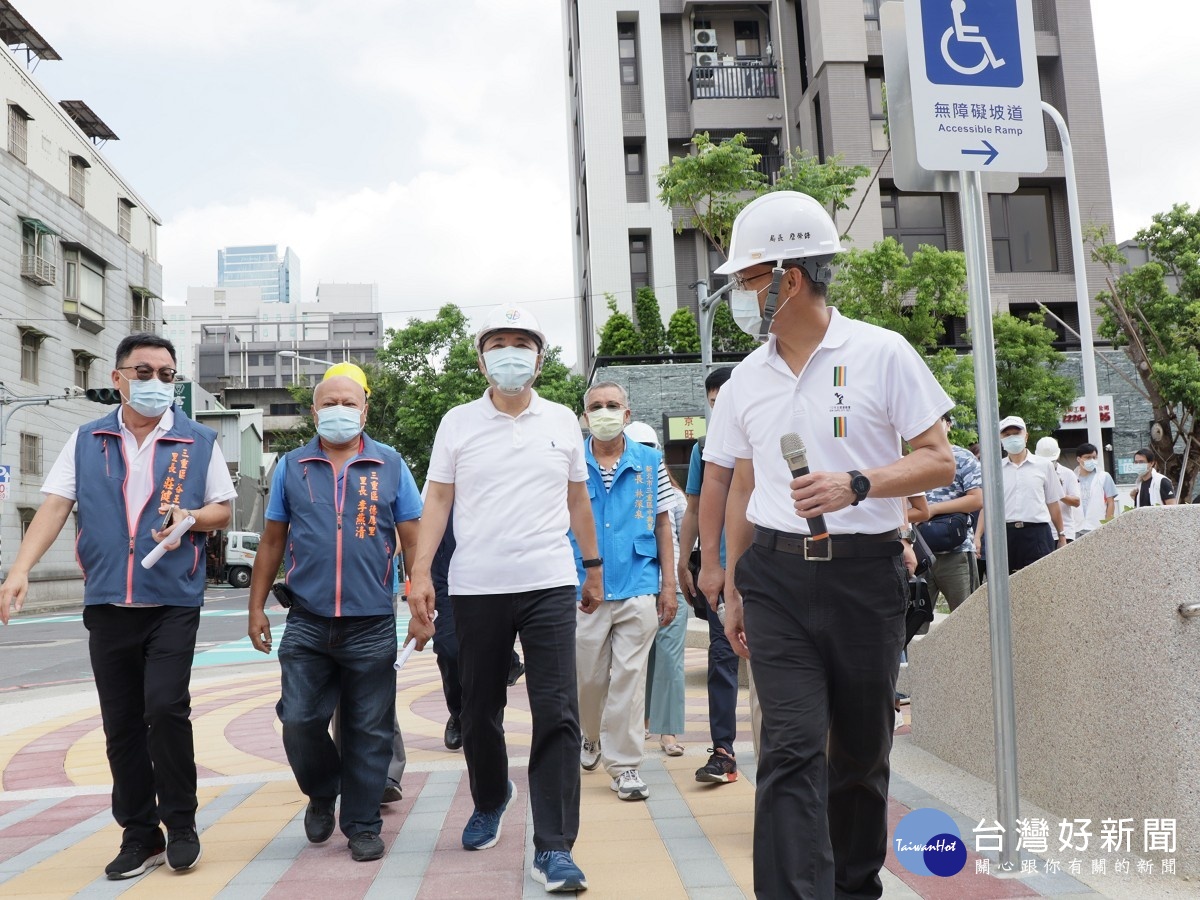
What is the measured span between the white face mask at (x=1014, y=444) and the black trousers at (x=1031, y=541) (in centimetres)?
71

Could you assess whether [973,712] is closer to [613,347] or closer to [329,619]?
[329,619]

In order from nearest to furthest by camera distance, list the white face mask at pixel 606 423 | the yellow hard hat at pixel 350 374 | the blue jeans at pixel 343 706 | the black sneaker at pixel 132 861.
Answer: the black sneaker at pixel 132 861, the blue jeans at pixel 343 706, the yellow hard hat at pixel 350 374, the white face mask at pixel 606 423

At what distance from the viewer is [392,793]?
16.5 feet

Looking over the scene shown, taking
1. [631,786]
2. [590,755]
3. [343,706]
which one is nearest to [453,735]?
[590,755]

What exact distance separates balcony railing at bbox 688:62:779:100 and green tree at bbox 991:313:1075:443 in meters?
13.2

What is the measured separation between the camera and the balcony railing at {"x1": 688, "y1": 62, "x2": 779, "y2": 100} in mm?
32531

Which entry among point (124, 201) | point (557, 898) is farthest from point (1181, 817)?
point (124, 201)

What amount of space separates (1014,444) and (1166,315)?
14394mm

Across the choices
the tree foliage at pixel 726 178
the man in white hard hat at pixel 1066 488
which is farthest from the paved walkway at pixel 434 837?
the tree foliage at pixel 726 178

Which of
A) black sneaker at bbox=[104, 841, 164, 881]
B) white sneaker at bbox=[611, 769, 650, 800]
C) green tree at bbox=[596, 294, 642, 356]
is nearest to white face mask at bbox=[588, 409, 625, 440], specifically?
white sneaker at bbox=[611, 769, 650, 800]

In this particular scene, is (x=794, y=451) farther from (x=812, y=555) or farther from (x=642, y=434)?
(x=642, y=434)

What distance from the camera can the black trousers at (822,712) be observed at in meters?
2.71

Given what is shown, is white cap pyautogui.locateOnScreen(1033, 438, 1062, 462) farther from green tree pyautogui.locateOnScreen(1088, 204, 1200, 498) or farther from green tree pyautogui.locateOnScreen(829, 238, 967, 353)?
green tree pyautogui.locateOnScreen(1088, 204, 1200, 498)

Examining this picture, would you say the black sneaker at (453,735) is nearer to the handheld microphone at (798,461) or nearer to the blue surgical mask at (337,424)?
the blue surgical mask at (337,424)
